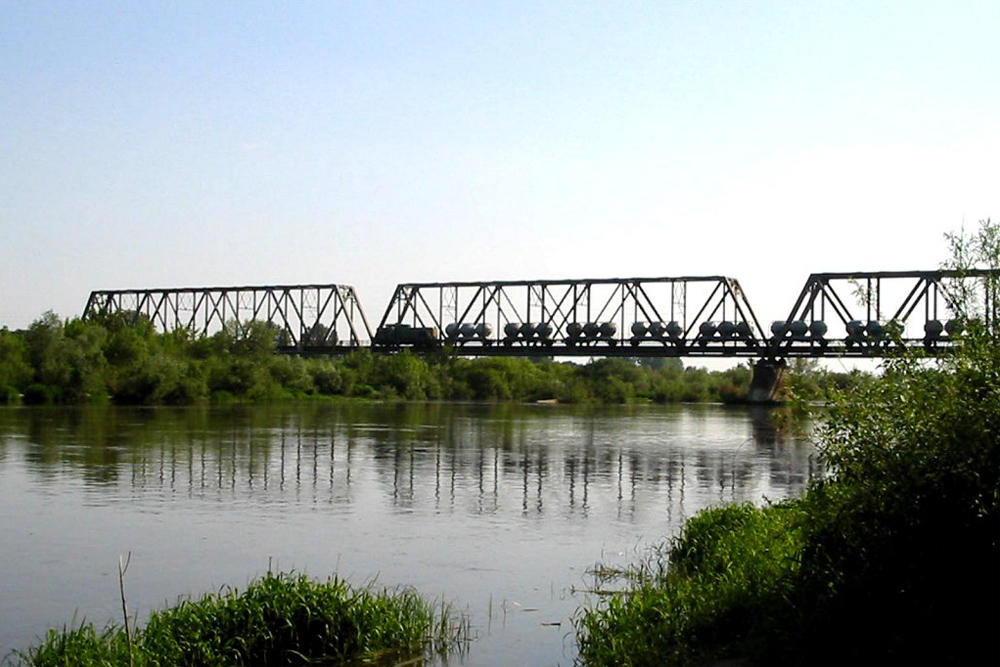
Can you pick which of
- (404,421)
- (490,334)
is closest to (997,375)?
(404,421)

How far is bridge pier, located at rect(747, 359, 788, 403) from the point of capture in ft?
324

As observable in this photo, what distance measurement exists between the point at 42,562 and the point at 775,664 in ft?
39.8

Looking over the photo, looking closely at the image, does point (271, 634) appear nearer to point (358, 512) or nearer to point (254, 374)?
point (358, 512)

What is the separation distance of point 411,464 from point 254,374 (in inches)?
2542

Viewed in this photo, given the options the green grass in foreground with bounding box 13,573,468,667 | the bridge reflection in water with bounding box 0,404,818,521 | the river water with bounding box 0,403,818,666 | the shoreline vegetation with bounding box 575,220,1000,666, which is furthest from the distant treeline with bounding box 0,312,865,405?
the shoreline vegetation with bounding box 575,220,1000,666

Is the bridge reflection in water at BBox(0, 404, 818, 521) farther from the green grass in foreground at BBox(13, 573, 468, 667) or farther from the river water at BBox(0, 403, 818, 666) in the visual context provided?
the green grass in foreground at BBox(13, 573, 468, 667)

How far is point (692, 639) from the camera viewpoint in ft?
40.8

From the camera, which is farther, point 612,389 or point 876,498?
point 612,389

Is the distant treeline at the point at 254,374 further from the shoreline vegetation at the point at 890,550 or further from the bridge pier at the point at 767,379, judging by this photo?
the shoreline vegetation at the point at 890,550

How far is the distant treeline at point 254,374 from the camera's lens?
82625mm

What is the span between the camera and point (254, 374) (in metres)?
99.6

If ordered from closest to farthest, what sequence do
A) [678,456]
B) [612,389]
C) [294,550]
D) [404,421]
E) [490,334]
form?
[294,550]
[678,456]
[404,421]
[490,334]
[612,389]

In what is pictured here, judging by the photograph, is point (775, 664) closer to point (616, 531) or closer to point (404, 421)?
point (616, 531)

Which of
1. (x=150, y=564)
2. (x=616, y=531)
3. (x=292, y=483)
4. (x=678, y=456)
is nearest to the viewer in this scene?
(x=150, y=564)
